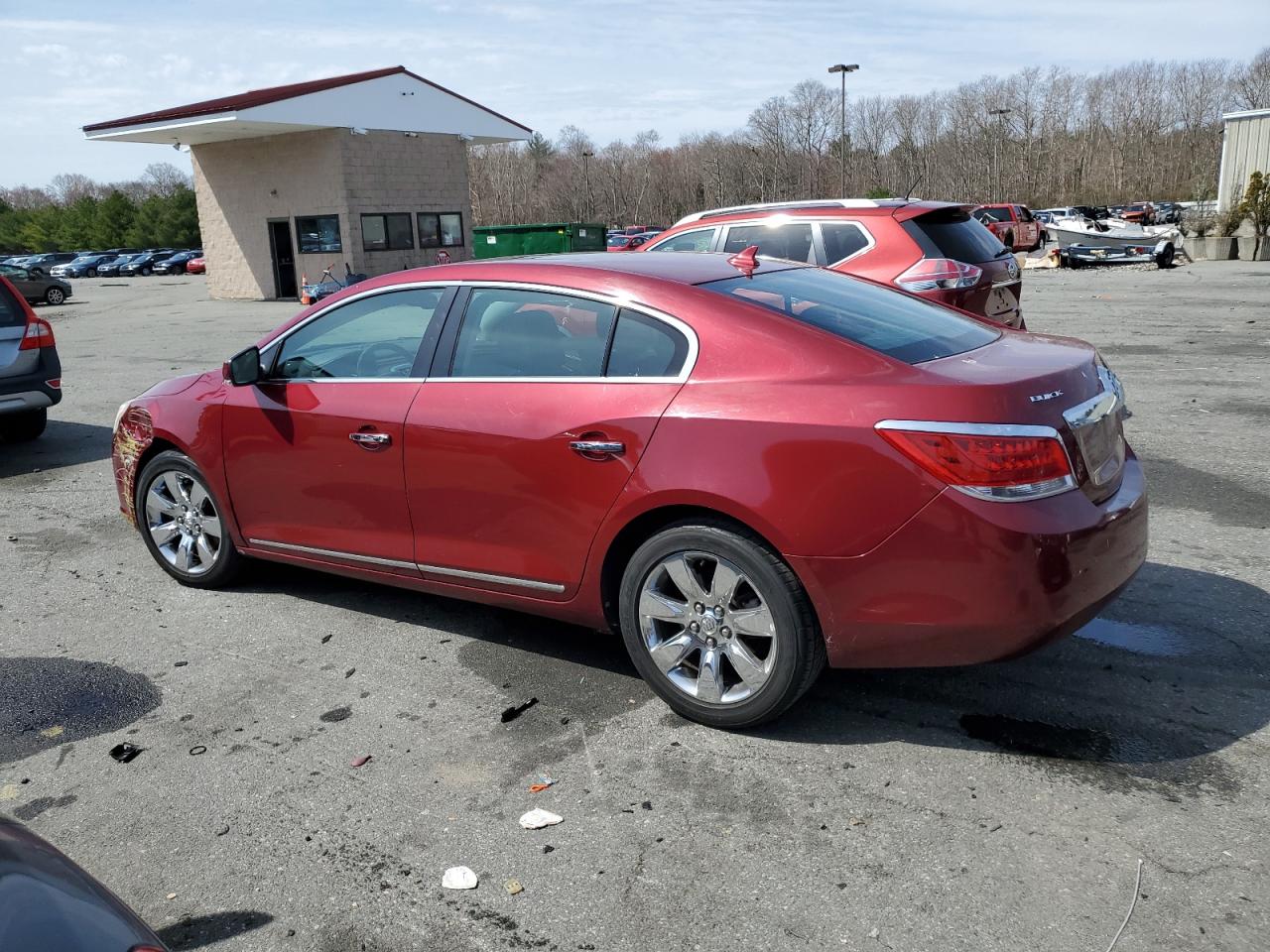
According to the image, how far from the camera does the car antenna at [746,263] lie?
4.29 metres

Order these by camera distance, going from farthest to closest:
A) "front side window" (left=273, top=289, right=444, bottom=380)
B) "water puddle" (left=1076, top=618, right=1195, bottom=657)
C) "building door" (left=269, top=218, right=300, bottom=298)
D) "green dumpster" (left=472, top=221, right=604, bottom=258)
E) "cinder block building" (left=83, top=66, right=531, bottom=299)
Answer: "green dumpster" (left=472, top=221, right=604, bottom=258) → "building door" (left=269, top=218, right=300, bottom=298) → "cinder block building" (left=83, top=66, right=531, bottom=299) → "front side window" (left=273, top=289, right=444, bottom=380) → "water puddle" (left=1076, top=618, right=1195, bottom=657)

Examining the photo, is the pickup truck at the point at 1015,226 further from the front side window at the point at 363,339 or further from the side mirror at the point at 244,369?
the side mirror at the point at 244,369

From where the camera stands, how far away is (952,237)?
8406 mm

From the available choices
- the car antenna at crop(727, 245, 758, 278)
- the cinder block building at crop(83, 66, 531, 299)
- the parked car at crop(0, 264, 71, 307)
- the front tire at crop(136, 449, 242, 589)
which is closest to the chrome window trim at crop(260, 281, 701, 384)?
the car antenna at crop(727, 245, 758, 278)

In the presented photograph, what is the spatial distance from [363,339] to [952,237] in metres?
5.35

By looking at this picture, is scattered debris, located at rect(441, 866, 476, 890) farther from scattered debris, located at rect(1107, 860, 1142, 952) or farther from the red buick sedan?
scattered debris, located at rect(1107, 860, 1142, 952)

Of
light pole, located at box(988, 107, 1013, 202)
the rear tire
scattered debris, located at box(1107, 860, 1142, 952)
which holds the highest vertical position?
light pole, located at box(988, 107, 1013, 202)

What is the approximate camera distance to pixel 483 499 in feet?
→ 13.7

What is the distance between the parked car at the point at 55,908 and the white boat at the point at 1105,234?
109 ft

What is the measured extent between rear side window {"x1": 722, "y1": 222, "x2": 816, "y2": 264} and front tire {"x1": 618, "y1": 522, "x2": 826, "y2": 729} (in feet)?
17.5

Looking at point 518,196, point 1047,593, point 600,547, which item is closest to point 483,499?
point 600,547

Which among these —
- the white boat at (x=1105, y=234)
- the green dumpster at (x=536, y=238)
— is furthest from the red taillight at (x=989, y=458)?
the green dumpster at (x=536, y=238)

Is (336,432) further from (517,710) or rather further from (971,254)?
(971,254)

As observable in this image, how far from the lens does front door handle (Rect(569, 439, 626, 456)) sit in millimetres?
3773
